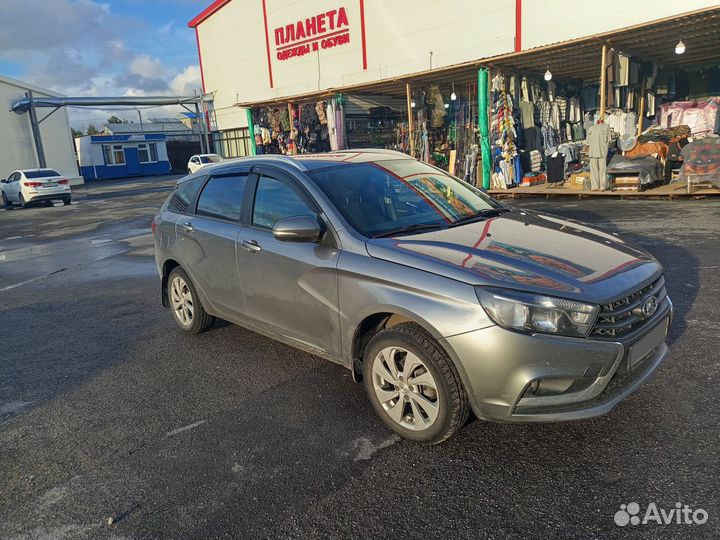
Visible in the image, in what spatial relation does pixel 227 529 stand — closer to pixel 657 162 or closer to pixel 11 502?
pixel 11 502

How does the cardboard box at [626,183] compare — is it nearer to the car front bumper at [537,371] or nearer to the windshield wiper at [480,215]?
the windshield wiper at [480,215]

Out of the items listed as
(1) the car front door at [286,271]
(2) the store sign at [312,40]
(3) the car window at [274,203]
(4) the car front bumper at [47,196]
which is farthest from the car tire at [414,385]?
(4) the car front bumper at [47,196]

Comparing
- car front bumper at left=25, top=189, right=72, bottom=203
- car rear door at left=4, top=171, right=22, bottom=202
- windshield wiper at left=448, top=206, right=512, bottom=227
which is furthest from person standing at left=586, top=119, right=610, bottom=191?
car rear door at left=4, top=171, right=22, bottom=202

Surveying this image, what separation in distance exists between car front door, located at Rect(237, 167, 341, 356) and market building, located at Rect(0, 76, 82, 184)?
127 ft

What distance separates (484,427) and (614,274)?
46.0 inches

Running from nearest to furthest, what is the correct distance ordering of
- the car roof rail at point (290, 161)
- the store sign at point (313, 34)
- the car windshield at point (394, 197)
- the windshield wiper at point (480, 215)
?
the car windshield at point (394, 197)
the windshield wiper at point (480, 215)
the car roof rail at point (290, 161)
the store sign at point (313, 34)

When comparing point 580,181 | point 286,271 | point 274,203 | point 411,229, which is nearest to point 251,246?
point 274,203

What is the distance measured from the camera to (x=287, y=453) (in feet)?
10.0

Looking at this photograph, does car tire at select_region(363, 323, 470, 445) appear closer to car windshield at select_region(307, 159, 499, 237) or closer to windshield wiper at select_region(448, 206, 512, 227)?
car windshield at select_region(307, 159, 499, 237)

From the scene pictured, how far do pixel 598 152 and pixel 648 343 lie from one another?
11.8 m

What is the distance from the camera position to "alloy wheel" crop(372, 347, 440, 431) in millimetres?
2963

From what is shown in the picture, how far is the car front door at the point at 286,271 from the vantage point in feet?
11.4

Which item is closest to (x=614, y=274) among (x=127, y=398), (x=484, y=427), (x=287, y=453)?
(x=484, y=427)

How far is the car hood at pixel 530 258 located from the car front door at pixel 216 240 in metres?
1.52
